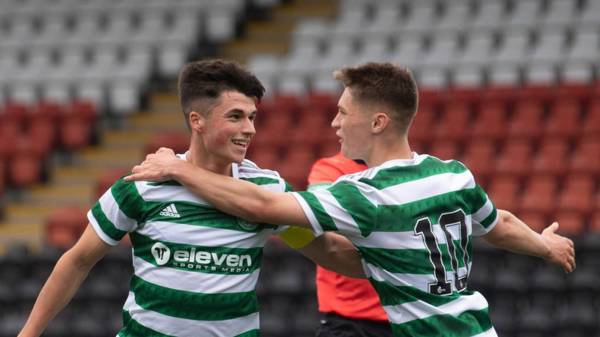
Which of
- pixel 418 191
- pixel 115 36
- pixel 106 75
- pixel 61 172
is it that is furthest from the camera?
pixel 115 36

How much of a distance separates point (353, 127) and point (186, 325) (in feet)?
2.80

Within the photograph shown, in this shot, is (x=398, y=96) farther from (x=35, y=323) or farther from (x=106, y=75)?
(x=106, y=75)

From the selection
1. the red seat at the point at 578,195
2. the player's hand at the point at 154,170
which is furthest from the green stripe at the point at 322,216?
the red seat at the point at 578,195

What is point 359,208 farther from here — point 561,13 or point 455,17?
point 455,17

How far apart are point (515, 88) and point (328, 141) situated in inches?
76.7

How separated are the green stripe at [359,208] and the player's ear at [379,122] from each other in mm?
246

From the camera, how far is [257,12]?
48.8 ft

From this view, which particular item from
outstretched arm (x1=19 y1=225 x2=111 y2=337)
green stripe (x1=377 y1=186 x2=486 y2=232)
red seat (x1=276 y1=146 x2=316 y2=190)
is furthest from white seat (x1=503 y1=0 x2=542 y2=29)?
outstretched arm (x1=19 y1=225 x2=111 y2=337)

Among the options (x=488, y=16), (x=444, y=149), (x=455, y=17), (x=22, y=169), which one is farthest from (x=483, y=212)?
(x=455, y=17)

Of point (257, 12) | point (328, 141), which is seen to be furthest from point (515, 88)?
point (257, 12)

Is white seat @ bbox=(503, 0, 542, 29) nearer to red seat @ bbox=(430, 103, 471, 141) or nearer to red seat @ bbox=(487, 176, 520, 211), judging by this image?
red seat @ bbox=(430, 103, 471, 141)

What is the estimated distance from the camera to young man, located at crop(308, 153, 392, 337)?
181 inches

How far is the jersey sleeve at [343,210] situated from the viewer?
3.62m

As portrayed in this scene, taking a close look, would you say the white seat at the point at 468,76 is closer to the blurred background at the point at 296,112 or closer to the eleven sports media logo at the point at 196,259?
the blurred background at the point at 296,112
